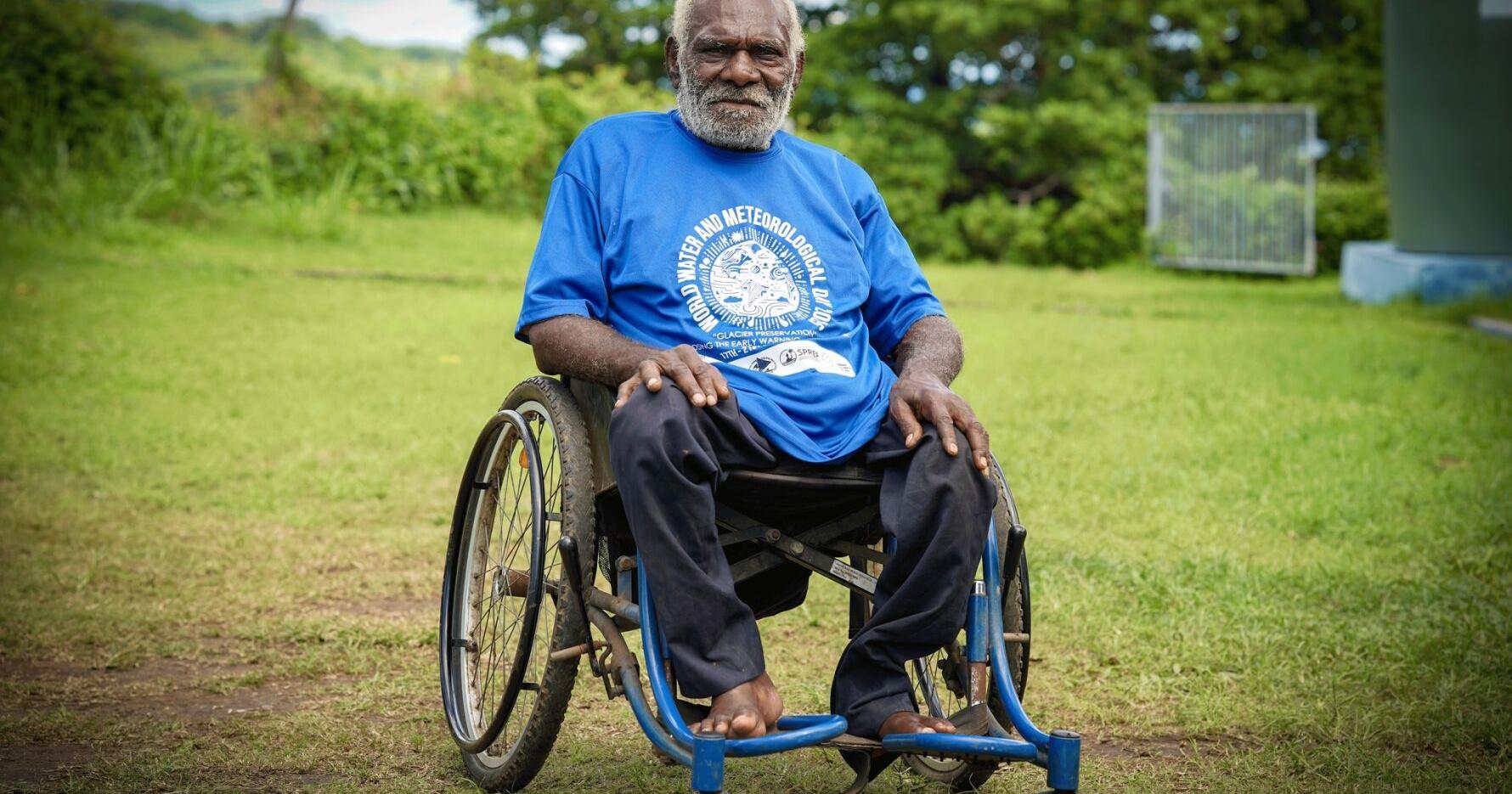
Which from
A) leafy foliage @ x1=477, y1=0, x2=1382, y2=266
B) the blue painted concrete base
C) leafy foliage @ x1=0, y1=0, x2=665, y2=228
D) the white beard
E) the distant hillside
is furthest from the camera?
leafy foliage @ x1=477, y1=0, x2=1382, y2=266

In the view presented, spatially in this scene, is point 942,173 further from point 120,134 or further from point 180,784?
point 180,784

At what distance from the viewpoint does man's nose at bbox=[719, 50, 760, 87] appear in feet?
10.7

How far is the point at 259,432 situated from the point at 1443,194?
10.0 meters

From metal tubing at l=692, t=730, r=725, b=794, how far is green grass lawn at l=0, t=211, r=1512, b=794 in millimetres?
782

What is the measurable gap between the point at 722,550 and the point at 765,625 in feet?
6.19

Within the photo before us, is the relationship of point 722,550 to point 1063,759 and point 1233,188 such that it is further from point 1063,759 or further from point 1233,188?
point 1233,188

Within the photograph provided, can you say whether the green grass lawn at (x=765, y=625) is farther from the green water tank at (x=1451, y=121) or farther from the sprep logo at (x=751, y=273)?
the green water tank at (x=1451, y=121)

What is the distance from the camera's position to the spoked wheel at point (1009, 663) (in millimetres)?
3004

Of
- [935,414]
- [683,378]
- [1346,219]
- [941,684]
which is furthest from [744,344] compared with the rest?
[1346,219]

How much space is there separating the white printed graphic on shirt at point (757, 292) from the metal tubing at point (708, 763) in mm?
787

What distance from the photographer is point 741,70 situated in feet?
10.7

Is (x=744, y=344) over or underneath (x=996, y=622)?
over

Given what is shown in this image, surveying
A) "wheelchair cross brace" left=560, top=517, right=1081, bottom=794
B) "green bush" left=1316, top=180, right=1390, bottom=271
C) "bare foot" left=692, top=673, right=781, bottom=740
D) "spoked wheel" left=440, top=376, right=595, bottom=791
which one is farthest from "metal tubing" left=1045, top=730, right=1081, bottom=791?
"green bush" left=1316, top=180, right=1390, bottom=271

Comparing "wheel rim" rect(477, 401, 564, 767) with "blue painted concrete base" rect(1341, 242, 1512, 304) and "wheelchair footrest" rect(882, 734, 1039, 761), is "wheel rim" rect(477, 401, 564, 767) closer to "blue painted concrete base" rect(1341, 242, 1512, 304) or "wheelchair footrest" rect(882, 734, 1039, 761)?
"wheelchair footrest" rect(882, 734, 1039, 761)
